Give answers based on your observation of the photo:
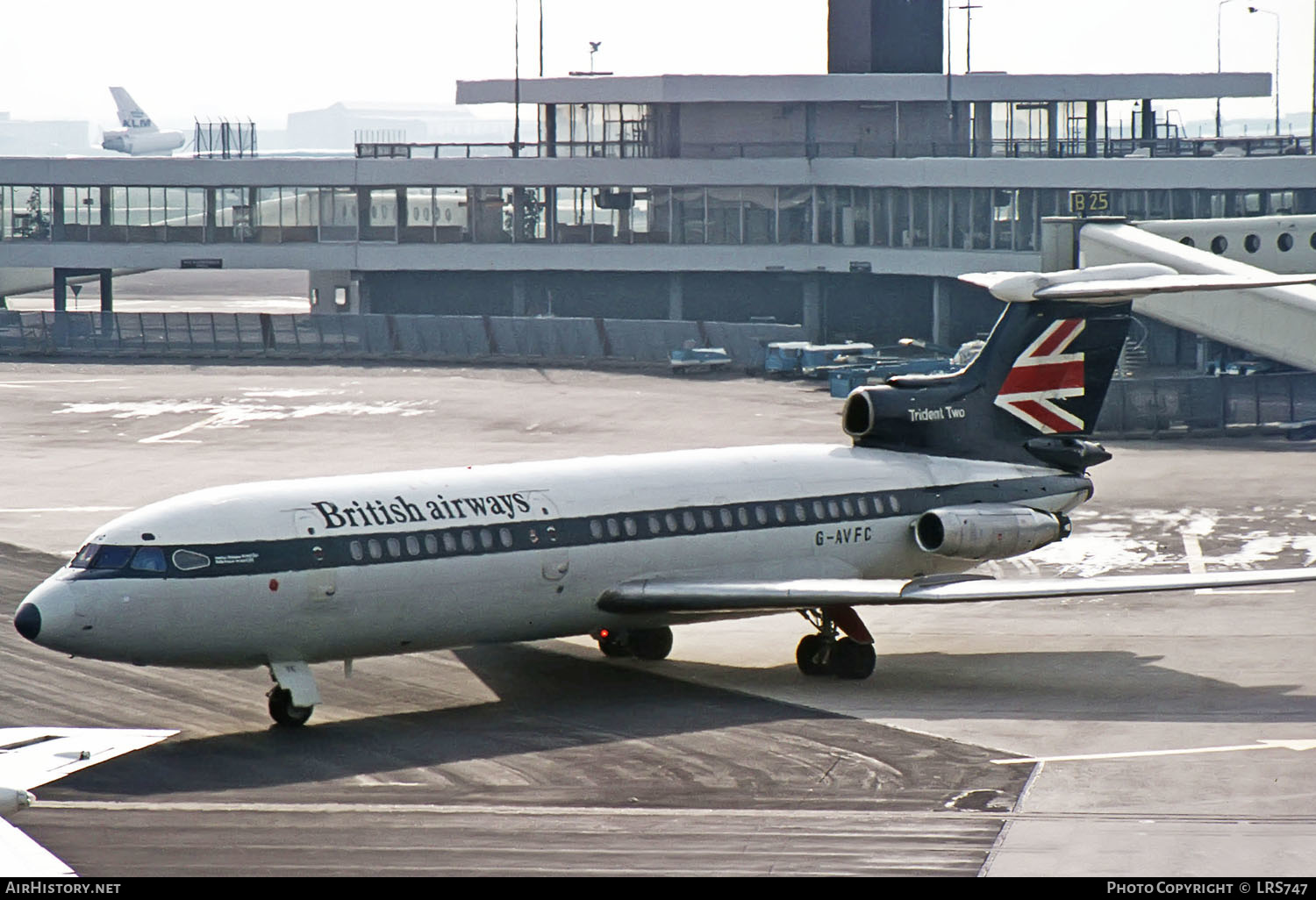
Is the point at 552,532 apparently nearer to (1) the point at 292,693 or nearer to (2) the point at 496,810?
(1) the point at 292,693

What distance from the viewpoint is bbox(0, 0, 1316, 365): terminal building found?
279ft

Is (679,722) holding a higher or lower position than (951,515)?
lower

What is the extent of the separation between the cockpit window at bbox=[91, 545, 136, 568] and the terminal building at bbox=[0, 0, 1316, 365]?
59111mm

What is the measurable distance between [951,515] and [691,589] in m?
5.10

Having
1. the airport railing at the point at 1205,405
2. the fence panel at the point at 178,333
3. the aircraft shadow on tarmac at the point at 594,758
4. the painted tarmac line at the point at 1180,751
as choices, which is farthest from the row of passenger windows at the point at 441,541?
the fence panel at the point at 178,333

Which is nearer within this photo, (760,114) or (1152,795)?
(1152,795)

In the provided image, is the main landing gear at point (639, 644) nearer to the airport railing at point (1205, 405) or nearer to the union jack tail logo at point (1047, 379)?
the union jack tail logo at point (1047, 379)

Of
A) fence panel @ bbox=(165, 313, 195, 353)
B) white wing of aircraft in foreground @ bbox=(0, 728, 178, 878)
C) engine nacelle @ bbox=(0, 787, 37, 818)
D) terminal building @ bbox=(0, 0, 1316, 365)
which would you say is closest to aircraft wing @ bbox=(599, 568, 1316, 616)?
white wing of aircraft in foreground @ bbox=(0, 728, 178, 878)

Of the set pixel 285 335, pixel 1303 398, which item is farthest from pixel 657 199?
pixel 1303 398

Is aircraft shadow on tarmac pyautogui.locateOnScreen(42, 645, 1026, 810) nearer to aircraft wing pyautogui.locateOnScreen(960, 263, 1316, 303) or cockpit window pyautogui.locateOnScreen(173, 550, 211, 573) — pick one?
cockpit window pyautogui.locateOnScreen(173, 550, 211, 573)

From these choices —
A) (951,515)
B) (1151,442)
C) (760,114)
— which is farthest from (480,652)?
(760,114)

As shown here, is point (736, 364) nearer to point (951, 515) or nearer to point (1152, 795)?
point (951, 515)

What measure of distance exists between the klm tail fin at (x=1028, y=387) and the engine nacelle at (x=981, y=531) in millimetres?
1391

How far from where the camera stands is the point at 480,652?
32000 mm
